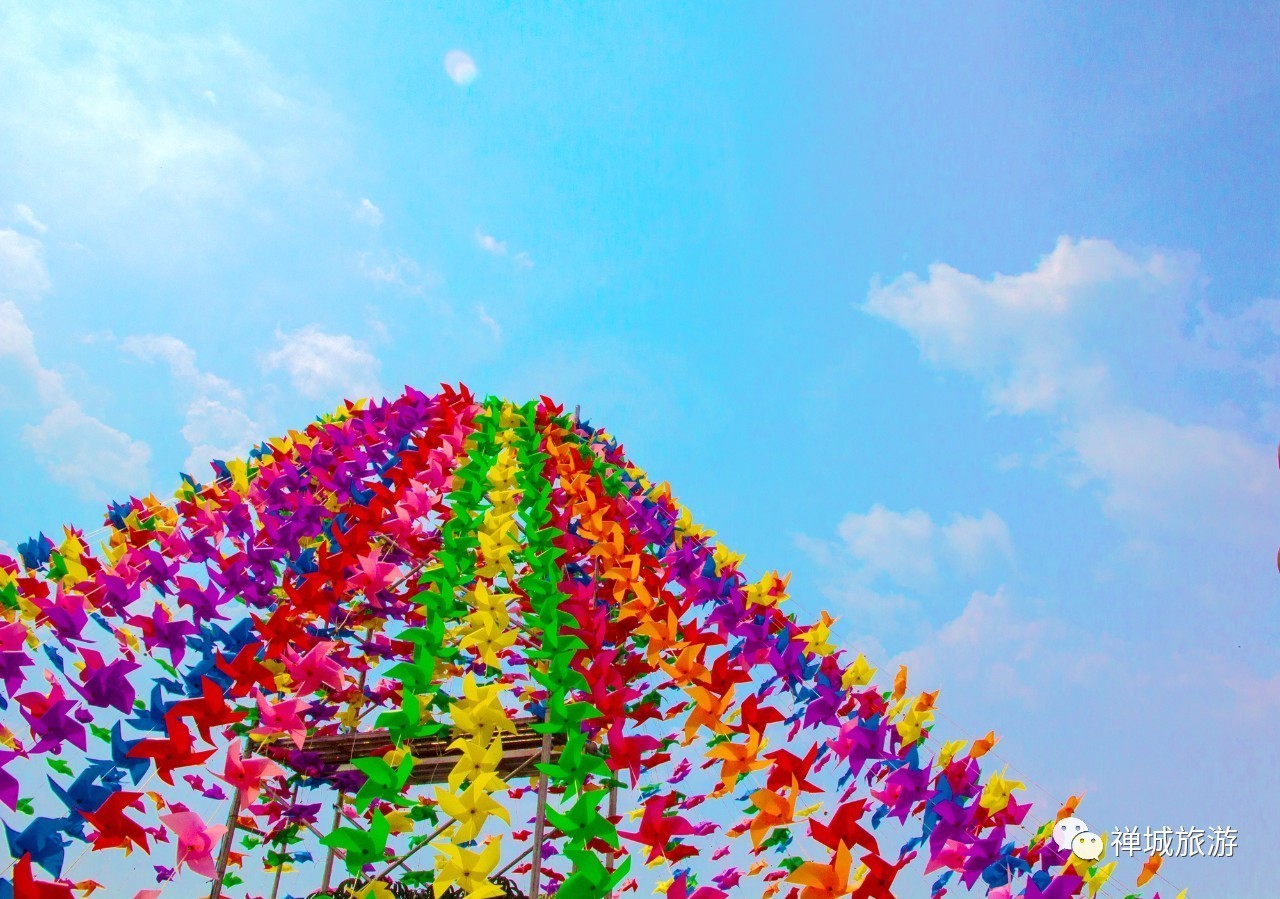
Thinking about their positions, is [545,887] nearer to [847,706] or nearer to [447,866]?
[847,706]

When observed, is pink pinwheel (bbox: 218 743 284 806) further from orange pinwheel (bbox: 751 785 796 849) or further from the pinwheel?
orange pinwheel (bbox: 751 785 796 849)

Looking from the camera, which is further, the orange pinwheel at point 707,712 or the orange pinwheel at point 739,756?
the orange pinwheel at point 707,712

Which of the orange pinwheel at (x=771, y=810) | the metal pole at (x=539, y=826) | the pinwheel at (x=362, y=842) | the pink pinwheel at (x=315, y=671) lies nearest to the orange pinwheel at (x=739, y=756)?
the orange pinwheel at (x=771, y=810)

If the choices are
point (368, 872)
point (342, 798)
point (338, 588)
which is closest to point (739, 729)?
point (338, 588)

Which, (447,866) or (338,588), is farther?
(338,588)

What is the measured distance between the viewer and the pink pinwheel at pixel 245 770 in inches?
143

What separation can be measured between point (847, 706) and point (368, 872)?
4308 mm

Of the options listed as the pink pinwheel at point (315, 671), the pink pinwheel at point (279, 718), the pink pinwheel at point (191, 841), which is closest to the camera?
the pink pinwheel at point (191, 841)

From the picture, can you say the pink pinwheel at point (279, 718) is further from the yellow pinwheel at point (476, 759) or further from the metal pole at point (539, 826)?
the metal pole at point (539, 826)

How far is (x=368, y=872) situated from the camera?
6859 millimetres

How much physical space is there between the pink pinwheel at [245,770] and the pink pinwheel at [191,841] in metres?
0.31

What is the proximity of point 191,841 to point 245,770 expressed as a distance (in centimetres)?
41

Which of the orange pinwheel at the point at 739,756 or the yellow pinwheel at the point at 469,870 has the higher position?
the orange pinwheel at the point at 739,756

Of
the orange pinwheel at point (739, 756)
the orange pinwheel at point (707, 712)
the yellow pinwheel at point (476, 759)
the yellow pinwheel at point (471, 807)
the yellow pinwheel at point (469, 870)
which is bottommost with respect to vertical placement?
the yellow pinwheel at point (469, 870)
